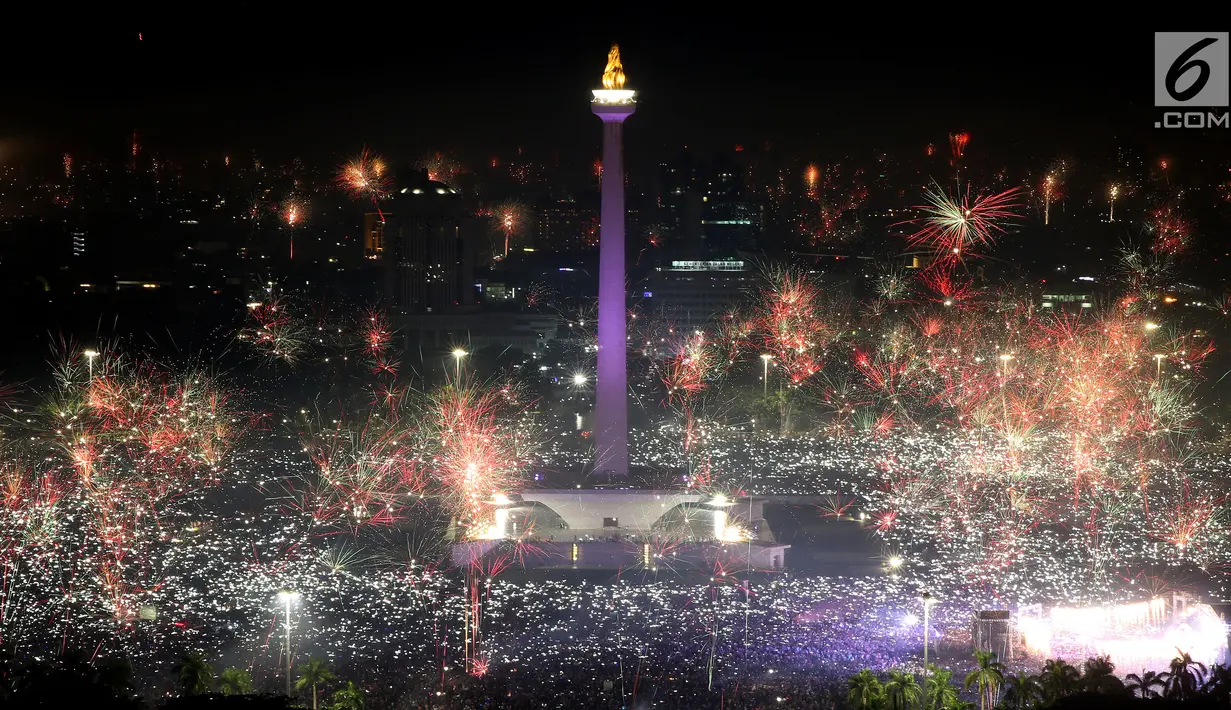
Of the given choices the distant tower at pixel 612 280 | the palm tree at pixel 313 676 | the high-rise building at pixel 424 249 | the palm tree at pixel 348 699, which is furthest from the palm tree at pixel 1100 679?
the high-rise building at pixel 424 249

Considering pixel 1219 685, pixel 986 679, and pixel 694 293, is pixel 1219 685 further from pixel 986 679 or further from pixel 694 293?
pixel 694 293

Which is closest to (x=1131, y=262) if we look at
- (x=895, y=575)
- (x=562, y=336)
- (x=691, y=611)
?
(x=562, y=336)

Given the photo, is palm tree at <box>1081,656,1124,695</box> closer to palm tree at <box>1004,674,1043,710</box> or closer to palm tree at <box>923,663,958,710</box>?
palm tree at <box>1004,674,1043,710</box>

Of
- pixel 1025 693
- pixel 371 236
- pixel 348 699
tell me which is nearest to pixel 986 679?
pixel 1025 693

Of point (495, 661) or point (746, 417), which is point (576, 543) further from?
point (746, 417)

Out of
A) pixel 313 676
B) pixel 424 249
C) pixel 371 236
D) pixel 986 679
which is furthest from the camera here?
pixel 371 236

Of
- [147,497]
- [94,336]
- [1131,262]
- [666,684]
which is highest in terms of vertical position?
[1131,262]

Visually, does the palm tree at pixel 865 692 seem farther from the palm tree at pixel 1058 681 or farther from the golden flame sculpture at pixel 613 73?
the golden flame sculpture at pixel 613 73

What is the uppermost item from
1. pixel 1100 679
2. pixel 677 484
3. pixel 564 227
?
pixel 564 227
